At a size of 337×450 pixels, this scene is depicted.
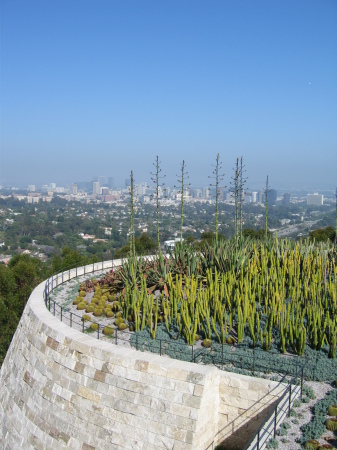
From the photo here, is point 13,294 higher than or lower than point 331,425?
lower

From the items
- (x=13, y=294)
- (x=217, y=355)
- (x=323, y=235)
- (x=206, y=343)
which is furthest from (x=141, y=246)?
(x=217, y=355)

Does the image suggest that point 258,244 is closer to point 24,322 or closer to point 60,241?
point 24,322

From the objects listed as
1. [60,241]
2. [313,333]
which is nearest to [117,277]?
[313,333]

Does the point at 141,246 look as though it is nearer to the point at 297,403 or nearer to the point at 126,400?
the point at 126,400

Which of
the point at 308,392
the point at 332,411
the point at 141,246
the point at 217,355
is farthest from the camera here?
the point at 141,246

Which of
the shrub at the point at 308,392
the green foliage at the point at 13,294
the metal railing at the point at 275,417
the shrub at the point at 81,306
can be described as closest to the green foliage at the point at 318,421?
the shrub at the point at 308,392

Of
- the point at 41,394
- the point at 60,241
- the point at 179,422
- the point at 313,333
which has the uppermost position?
the point at 313,333

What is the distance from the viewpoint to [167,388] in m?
8.40

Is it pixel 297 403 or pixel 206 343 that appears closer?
pixel 297 403

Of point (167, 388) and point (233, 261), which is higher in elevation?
point (233, 261)

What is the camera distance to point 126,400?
8.70 meters

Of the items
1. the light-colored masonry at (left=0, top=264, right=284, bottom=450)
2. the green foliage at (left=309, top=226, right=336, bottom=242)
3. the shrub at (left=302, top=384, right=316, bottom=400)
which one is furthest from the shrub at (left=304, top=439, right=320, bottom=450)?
the green foliage at (left=309, top=226, right=336, bottom=242)

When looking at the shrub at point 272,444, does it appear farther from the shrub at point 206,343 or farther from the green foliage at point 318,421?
the shrub at point 206,343

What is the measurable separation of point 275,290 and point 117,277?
18.4 ft
